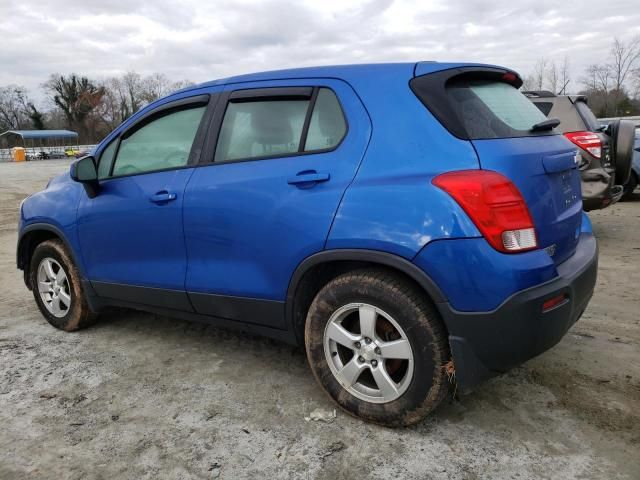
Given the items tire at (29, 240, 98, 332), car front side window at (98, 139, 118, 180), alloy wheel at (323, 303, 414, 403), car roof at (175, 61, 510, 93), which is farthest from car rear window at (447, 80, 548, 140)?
tire at (29, 240, 98, 332)

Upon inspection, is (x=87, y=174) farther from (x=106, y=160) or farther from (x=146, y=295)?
(x=146, y=295)

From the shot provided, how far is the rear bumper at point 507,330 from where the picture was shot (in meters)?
2.27

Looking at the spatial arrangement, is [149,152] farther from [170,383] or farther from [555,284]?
[555,284]

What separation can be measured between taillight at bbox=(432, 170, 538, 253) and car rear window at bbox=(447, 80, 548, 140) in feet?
0.79

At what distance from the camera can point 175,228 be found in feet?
10.6

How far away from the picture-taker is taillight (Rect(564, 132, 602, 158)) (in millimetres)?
6152

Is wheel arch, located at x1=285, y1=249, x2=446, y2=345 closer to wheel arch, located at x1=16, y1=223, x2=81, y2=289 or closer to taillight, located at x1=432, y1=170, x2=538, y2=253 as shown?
taillight, located at x1=432, y1=170, x2=538, y2=253

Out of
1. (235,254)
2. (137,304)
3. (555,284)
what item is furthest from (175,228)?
(555,284)

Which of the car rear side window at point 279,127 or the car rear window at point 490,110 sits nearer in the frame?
the car rear window at point 490,110

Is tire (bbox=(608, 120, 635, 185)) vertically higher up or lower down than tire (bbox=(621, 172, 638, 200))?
higher up

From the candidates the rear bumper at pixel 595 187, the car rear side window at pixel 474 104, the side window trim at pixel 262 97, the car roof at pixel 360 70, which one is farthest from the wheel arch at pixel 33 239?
the rear bumper at pixel 595 187

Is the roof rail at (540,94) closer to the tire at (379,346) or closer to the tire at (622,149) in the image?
the tire at (622,149)

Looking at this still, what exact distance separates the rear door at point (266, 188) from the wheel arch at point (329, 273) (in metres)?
0.05

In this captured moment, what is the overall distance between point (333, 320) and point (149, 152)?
5.85 feet
